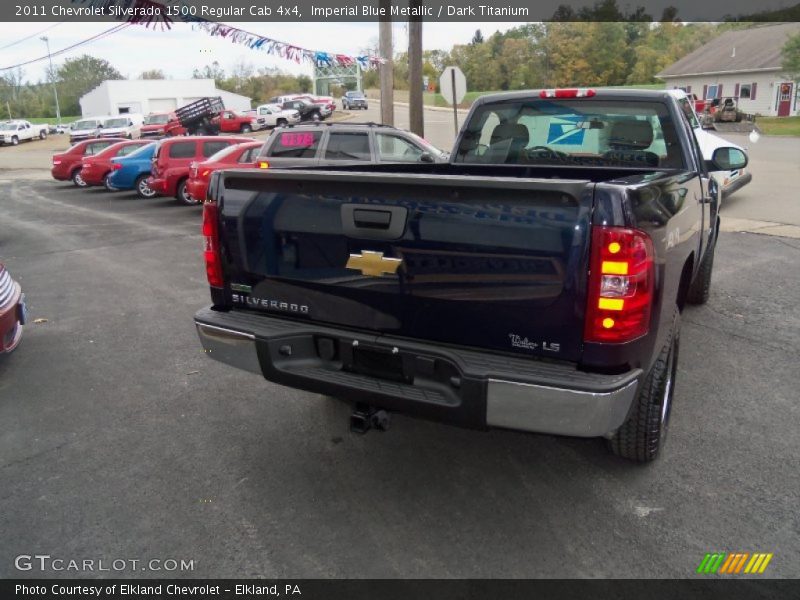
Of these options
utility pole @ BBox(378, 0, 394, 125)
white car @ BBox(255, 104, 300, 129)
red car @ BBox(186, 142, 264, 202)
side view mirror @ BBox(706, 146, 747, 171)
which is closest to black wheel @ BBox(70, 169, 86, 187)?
red car @ BBox(186, 142, 264, 202)

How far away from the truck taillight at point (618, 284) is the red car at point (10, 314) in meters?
4.41

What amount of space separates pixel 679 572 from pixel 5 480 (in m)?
3.41

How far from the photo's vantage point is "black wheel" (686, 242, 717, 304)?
19.4ft

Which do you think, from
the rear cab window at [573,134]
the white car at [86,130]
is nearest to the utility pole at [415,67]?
the rear cab window at [573,134]

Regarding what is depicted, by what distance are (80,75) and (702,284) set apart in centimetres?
11637

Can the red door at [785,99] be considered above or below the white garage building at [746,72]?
below

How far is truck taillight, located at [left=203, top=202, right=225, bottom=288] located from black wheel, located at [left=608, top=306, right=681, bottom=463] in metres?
2.24

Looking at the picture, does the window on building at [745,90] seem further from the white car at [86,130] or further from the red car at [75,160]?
the white car at [86,130]

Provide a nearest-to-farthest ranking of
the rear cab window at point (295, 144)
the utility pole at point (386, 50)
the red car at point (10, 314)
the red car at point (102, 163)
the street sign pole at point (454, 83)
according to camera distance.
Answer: the red car at point (10, 314), the rear cab window at point (295, 144), the street sign pole at point (454, 83), the utility pole at point (386, 50), the red car at point (102, 163)

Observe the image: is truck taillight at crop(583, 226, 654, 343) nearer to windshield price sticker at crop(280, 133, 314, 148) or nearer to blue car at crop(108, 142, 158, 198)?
windshield price sticker at crop(280, 133, 314, 148)

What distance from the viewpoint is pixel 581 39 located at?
6625 cm

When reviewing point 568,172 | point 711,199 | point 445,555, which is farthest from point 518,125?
point 445,555

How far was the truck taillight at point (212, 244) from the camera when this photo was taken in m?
3.36

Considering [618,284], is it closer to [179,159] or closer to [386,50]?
[386,50]
